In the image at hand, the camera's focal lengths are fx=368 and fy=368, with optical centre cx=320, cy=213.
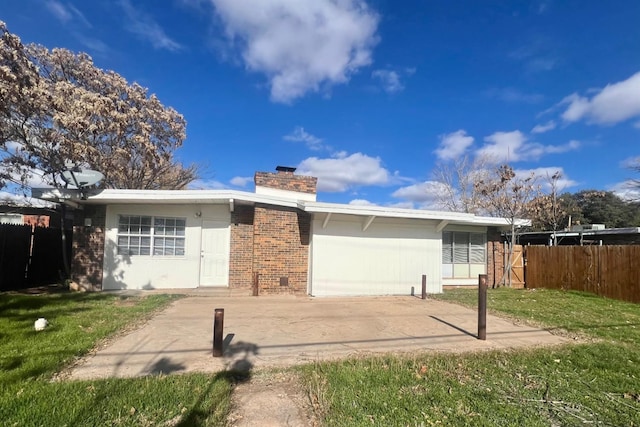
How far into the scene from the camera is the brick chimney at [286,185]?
41.7ft

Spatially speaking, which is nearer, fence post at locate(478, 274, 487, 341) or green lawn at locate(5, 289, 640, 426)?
green lawn at locate(5, 289, 640, 426)

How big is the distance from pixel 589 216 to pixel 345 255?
30141 mm

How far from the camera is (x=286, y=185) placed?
1301cm

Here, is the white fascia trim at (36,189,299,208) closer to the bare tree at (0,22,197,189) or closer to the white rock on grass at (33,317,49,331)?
the bare tree at (0,22,197,189)

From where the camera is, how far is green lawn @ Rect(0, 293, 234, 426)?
3.18 m

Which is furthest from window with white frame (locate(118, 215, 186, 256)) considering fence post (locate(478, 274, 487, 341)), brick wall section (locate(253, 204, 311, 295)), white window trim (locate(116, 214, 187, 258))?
fence post (locate(478, 274, 487, 341))

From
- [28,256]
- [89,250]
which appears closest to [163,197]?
[89,250]

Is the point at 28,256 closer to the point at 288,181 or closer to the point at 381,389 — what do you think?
the point at 288,181

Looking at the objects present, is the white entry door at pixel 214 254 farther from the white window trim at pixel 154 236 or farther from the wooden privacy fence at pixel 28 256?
the wooden privacy fence at pixel 28 256

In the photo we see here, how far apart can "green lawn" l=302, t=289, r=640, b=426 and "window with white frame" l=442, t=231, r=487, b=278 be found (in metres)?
7.47

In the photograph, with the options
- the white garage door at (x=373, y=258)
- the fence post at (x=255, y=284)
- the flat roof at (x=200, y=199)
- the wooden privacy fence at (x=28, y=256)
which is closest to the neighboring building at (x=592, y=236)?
the white garage door at (x=373, y=258)

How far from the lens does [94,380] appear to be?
3959mm

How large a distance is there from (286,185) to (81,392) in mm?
9837

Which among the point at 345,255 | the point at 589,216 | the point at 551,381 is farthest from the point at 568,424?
the point at 589,216
